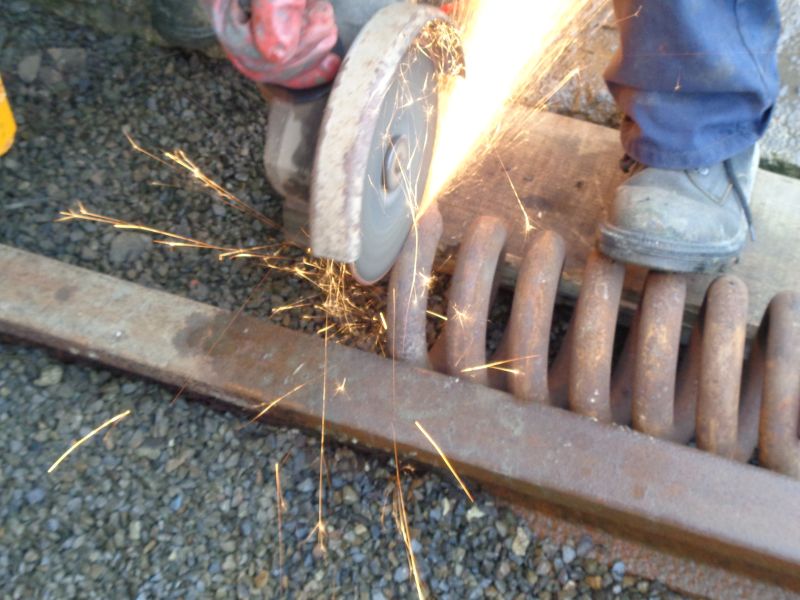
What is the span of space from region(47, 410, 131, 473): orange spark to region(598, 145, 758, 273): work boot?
4.16 feet

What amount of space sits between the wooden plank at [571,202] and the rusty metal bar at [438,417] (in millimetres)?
520

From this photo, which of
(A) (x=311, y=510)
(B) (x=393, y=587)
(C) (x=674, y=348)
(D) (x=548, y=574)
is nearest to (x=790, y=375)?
(C) (x=674, y=348)

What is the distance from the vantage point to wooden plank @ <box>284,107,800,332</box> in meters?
2.38

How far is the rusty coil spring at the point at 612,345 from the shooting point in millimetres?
1956

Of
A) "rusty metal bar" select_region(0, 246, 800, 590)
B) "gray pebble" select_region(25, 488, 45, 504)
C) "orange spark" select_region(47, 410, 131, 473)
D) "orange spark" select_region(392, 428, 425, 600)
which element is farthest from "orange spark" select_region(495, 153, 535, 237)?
"gray pebble" select_region(25, 488, 45, 504)

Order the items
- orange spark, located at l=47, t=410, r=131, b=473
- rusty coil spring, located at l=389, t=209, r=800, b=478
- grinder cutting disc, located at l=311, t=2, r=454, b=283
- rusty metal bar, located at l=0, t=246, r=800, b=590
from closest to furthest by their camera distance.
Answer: grinder cutting disc, located at l=311, t=2, r=454, b=283
rusty metal bar, located at l=0, t=246, r=800, b=590
rusty coil spring, located at l=389, t=209, r=800, b=478
orange spark, located at l=47, t=410, r=131, b=473

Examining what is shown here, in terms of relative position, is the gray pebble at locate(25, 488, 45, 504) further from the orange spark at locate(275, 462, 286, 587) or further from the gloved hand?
the gloved hand

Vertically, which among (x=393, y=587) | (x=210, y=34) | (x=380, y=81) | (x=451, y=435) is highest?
(x=380, y=81)

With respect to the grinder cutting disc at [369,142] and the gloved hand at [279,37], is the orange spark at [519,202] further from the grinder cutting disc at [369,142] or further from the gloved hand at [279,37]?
the gloved hand at [279,37]

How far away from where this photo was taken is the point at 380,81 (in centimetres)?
168

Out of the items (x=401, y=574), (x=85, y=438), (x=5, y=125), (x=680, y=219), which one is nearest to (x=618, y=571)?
(x=401, y=574)

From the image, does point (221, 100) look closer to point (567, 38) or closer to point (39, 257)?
point (39, 257)

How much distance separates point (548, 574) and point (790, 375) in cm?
72

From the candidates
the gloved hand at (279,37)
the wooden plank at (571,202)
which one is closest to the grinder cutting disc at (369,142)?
the gloved hand at (279,37)
